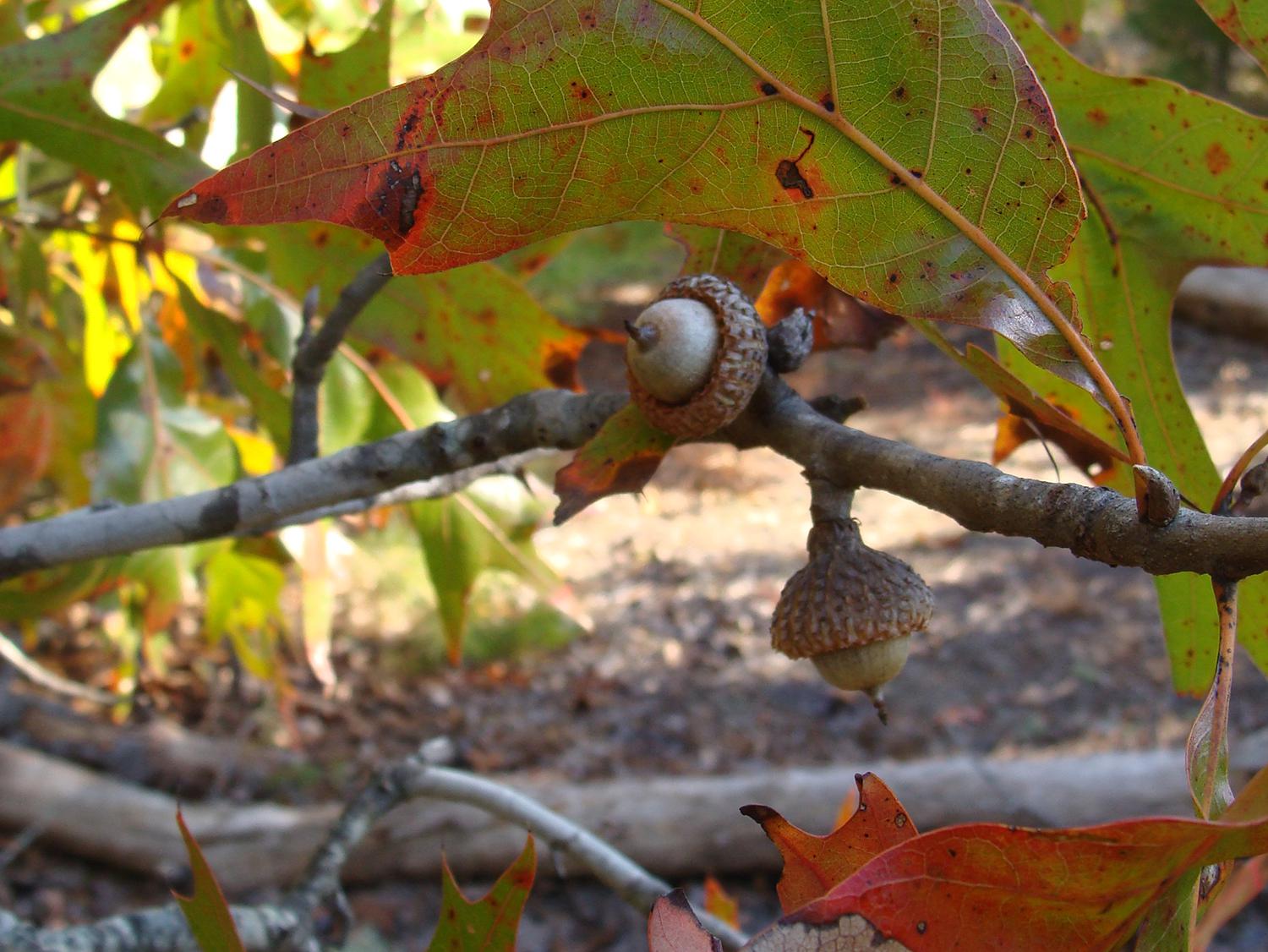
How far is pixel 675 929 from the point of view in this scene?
0.55 metres

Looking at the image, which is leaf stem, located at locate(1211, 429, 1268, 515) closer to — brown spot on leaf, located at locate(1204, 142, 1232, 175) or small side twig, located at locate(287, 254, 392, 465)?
brown spot on leaf, located at locate(1204, 142, 1232, 175)

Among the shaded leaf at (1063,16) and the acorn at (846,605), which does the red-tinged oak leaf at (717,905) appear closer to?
the acorn at (846,605)

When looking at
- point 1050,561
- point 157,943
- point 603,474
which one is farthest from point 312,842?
point 1050,561

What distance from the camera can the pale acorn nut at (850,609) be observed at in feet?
2.36

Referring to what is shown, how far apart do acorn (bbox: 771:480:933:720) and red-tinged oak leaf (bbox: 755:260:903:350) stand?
23 cm

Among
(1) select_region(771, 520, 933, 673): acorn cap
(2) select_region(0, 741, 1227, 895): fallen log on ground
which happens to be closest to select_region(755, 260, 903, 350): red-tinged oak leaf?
(1) select_region(771, 520, 933, 673): acorn cap

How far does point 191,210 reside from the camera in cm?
58

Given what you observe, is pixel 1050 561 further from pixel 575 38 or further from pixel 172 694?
pixel 575 38

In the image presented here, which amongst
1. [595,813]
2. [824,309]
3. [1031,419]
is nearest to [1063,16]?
[824,309]

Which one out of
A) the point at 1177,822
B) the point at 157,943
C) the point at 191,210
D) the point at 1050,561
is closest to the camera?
the point at 1177,822

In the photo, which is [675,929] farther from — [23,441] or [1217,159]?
[23,441]

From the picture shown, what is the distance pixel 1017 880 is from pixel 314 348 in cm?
72

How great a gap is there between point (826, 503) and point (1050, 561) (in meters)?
4.12

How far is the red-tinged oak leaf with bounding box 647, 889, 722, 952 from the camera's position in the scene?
1.78ft
